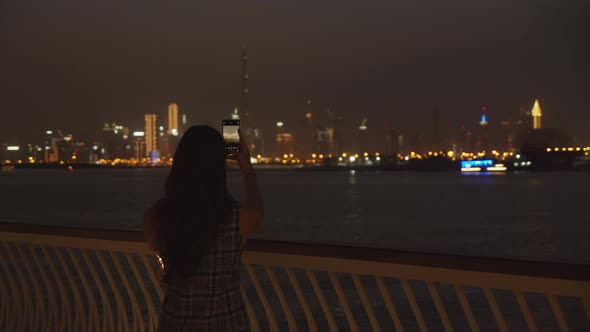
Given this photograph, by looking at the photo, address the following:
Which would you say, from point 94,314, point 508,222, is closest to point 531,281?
point 94,314

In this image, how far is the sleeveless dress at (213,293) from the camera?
2.63 meters

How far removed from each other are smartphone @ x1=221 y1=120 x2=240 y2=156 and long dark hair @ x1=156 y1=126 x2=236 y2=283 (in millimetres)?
302

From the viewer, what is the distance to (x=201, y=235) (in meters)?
2.57

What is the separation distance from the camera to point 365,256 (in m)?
3.12

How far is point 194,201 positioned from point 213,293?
334 millimetres

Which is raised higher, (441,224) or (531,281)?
(531,281)

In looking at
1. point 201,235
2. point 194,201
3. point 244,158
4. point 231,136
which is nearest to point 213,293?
point 201,235

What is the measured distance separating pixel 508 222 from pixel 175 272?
52633mm

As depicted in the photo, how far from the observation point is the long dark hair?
2566 millimetres

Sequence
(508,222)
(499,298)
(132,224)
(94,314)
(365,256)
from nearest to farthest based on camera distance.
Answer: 1. (365,256)
2. (94,314)
3. (499,298)
4. (132,224)
5. (508,222)

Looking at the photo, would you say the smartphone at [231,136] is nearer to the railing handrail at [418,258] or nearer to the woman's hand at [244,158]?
the woman's hand at [244,158]

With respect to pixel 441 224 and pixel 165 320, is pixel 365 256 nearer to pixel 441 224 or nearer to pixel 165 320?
pixel 165 320

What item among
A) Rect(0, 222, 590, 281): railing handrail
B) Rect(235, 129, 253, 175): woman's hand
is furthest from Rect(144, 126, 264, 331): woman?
Rect(0, 222, 590, 281): railing handrail

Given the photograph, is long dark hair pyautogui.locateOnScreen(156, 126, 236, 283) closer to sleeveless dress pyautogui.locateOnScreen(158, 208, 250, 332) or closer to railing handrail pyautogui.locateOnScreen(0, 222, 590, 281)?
sleeveless dress pyautogui.locateOnScreen(158, 208, 250, 332)
